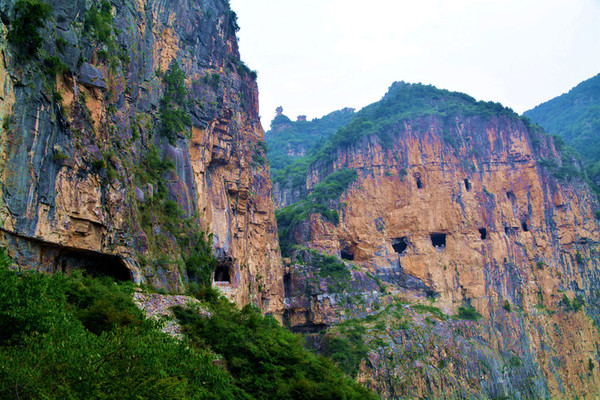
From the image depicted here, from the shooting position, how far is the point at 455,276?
5472 centimetres

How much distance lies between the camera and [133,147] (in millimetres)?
26250

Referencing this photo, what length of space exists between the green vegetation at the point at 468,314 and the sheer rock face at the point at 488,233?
2.10ft

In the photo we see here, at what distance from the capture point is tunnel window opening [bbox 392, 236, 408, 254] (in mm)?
56544

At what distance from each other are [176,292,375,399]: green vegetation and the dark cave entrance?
4.24 m

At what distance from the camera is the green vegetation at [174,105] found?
30.3 metres

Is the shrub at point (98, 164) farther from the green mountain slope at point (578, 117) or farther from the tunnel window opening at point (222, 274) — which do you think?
the green mountain slope at point (578, 117)

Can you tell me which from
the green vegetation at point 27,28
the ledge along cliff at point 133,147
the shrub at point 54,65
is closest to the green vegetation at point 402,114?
the ledge along cliff at point 133,147

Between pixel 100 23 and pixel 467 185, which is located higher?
pixel 100 23

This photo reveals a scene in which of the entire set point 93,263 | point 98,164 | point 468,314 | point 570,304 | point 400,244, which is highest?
point 98,164

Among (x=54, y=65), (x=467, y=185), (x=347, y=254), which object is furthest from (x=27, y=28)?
(x=467, y=185)

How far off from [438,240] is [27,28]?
1952 inches

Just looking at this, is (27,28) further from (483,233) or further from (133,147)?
(483,233)

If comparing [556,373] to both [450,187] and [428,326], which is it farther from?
[450,187]

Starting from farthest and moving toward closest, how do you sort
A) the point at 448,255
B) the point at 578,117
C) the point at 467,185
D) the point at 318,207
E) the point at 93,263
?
the point at 578,117, the point at 467,185, the point at 448,255, the point at 318,207, the point at 93,263
